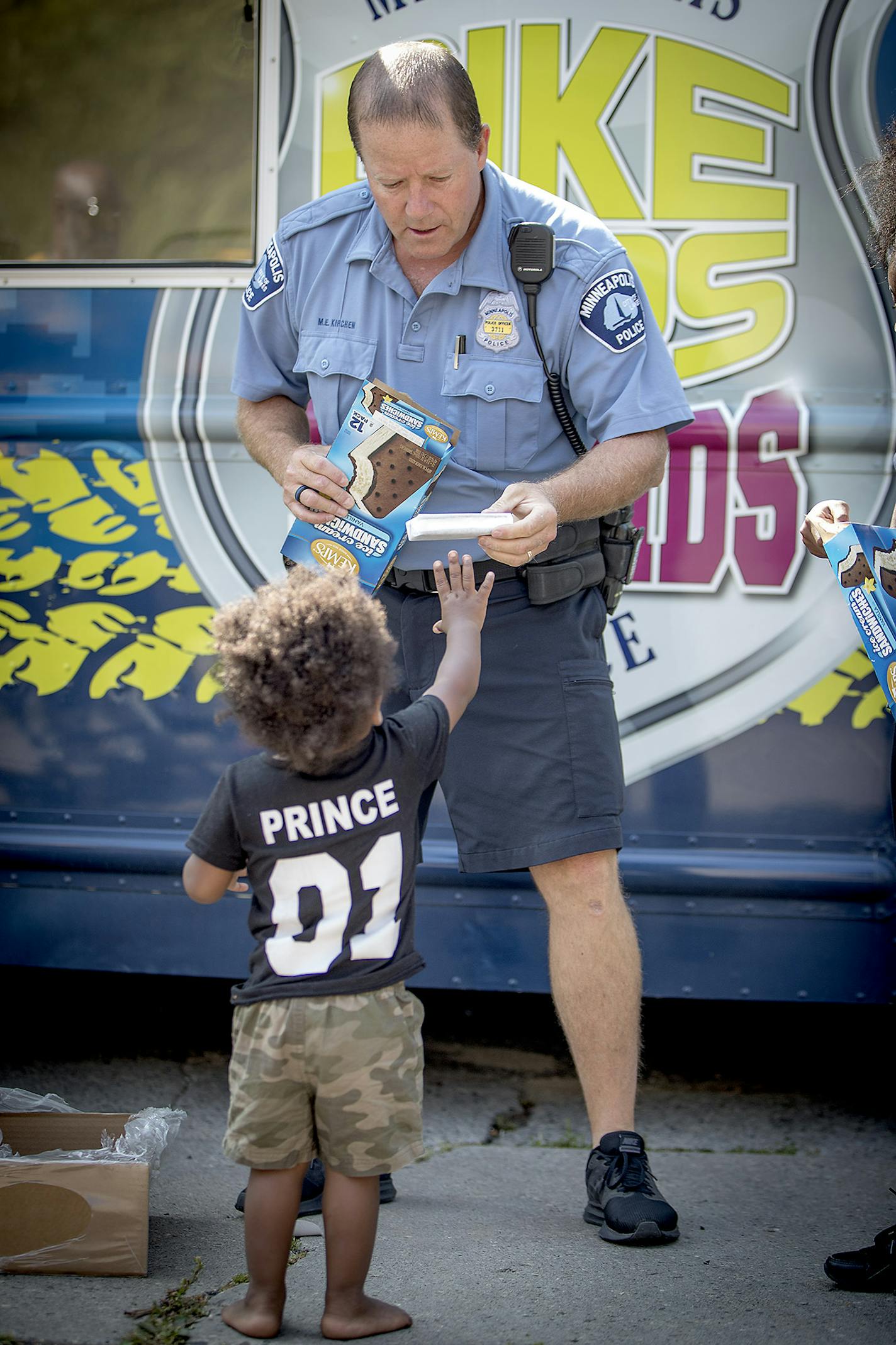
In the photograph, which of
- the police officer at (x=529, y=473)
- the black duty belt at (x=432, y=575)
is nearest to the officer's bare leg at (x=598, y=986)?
the police officer at (x=529, y=473)

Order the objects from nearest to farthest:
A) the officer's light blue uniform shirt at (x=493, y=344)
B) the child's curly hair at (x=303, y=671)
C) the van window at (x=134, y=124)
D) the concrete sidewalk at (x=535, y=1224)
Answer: the child's curly hair at (x=303, y=671), the concrete sidewalk at (x=535, y=1224), the officer's light blue uniform shirt at (x=493, y=344), the van window at (x=134, y=124)

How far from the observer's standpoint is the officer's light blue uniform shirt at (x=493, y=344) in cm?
217

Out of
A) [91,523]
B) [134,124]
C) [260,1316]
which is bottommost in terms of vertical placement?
[260,1316]

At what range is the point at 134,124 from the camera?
2.68m

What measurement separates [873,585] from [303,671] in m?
0.82

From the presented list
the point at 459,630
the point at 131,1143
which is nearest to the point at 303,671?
the point at 459,630

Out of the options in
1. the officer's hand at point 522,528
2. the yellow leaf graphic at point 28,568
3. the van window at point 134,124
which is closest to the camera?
the officer's hand at point 522,528

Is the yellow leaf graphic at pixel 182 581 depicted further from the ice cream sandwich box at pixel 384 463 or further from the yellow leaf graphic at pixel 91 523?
the ice cream sandwich box at pixel 384 463

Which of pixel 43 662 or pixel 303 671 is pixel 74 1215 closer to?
pixel 303 671

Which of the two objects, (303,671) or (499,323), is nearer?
(303,671)

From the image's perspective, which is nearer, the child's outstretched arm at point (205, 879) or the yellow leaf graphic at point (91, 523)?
the child's outstretched arm at point (205, 879)

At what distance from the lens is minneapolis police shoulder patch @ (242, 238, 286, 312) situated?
232cm

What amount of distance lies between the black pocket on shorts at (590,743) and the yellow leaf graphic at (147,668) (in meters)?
0.90

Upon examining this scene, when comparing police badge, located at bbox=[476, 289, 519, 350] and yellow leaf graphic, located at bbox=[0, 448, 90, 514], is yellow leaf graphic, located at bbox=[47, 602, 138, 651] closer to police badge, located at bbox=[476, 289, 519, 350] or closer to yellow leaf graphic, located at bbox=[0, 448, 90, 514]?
yellow leaf graphic, located at bbox=[0, 448, 90, 514]
